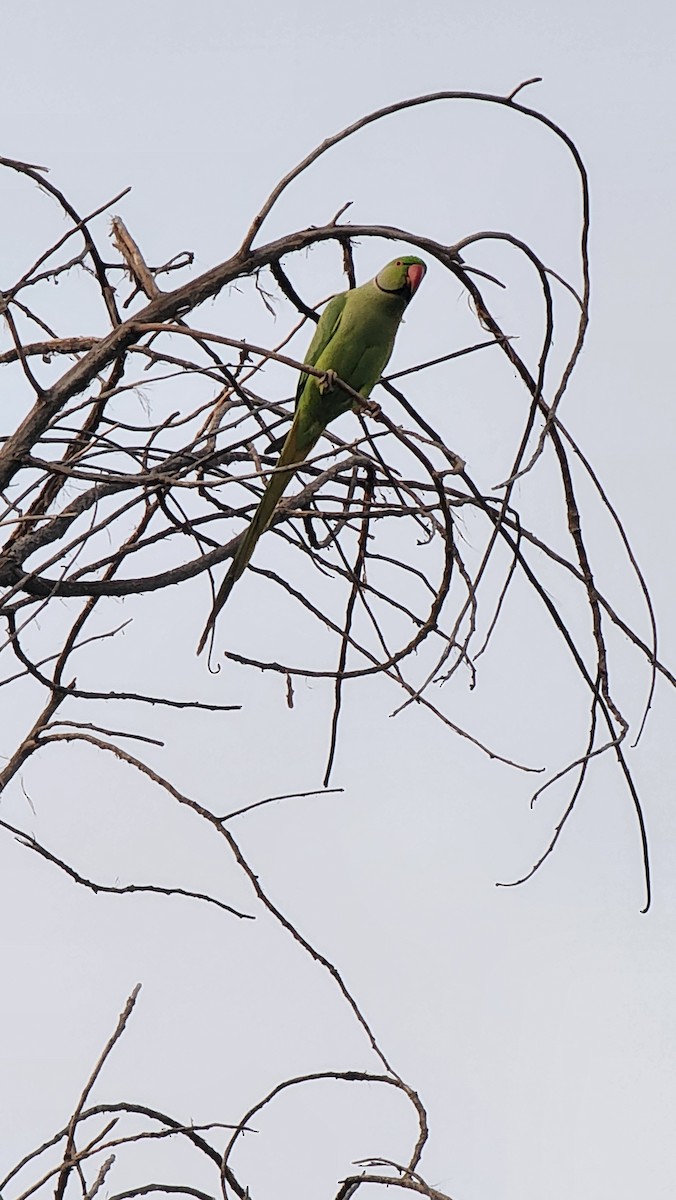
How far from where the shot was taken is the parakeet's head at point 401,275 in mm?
1354

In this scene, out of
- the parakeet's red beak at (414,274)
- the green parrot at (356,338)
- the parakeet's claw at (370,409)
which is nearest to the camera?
the parakeet's claw at (370,409)

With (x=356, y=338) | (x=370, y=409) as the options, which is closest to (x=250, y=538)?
(x=370, y=409)

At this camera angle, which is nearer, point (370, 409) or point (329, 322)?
point (370, 409)

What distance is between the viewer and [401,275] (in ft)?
4.46

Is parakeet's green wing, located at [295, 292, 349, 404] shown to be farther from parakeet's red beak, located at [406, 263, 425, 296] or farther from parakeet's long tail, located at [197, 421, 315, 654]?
parakeet's long tail, located at [197, 421, 315, 654]

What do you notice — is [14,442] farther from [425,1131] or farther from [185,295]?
[425,1131]

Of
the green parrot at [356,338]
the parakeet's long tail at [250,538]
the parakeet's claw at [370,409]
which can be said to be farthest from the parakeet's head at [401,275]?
the parakeet's long tail at [250,538]

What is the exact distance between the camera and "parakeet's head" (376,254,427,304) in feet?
4.44

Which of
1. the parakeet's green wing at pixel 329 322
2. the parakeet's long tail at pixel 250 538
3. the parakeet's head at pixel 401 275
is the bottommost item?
the parakeet's long tail at pixel 250 538

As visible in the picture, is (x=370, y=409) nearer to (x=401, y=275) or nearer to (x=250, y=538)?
(x=250, y=538)

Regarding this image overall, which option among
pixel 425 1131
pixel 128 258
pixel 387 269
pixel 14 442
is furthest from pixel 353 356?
pixel 425 1131

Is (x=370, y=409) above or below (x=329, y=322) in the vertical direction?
below

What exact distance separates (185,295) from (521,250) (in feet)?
0.88

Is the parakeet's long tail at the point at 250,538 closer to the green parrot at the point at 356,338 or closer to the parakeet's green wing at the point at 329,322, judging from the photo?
the green parrot at the point at 356,338
